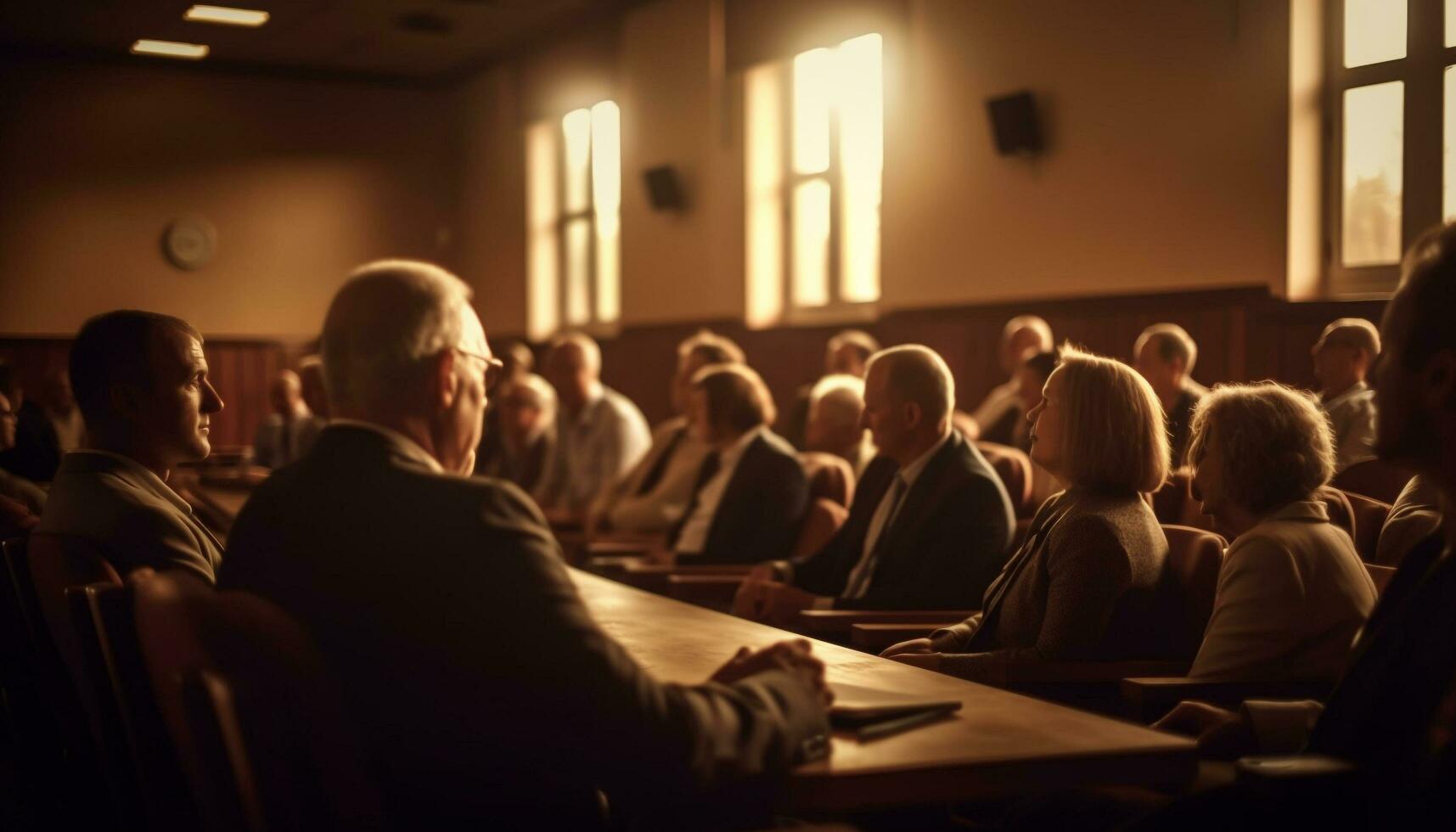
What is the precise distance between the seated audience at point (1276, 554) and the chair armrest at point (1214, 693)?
0.8 inches

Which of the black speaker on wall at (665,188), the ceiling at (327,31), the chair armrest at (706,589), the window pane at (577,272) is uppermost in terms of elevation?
the ceiling at (327,31)

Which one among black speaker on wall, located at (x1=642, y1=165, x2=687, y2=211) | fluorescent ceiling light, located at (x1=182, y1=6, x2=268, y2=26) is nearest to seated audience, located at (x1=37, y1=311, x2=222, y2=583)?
black speaker on wall, located at (x1=642, y1=165, x2=687, y2=211)

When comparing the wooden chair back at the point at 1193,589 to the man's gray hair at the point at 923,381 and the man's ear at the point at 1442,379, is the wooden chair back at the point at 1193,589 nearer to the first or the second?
the man's gray hair at the point at 923,381

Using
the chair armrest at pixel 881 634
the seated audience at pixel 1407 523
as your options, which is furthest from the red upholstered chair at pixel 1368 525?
the chair armrest at pixel 881 634

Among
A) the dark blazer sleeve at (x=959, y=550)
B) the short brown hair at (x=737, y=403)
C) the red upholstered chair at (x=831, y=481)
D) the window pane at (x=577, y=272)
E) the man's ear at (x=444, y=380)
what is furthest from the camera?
the window pane at (x=577, y=272)

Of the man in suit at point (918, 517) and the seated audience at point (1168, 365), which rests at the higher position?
the seated audience at point (1168, 365)

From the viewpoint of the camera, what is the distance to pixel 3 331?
13.7m

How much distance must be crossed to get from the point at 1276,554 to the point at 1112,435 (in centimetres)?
51

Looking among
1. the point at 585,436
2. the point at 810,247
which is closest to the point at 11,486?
the point at 585,436

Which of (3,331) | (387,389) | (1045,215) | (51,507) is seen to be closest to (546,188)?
(3,331)

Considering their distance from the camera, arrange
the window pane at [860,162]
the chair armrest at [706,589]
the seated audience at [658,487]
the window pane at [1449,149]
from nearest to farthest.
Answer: the chair armrest at [706,589]
the window pane at [1449,149]
the seated audience at [658,487]
the window pane at [860,162]

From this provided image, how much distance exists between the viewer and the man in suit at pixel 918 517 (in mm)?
3822

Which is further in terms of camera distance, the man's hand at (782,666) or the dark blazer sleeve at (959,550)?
the dark blazer sleeve at (959,550)

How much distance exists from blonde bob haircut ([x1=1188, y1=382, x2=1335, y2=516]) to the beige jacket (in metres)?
0.05
